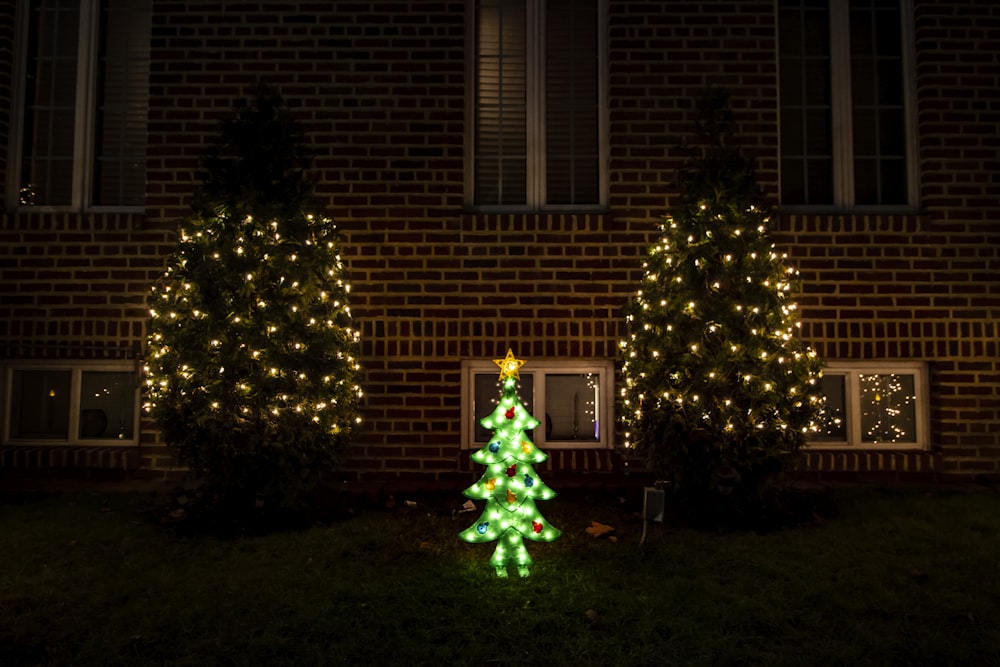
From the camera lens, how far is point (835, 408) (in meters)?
5.39

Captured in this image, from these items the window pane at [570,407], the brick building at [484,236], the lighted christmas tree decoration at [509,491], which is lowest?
the lighted christmas tree decoration at [509,491]

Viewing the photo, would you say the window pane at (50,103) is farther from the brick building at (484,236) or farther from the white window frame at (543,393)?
the white window frame at (543,393)

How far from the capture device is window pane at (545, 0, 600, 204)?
557 cm

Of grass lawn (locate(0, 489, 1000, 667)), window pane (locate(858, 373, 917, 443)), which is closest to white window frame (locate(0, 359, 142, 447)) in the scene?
grass lawn (locate(0, 489, 1000, 667))

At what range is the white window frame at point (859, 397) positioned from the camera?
5.33m

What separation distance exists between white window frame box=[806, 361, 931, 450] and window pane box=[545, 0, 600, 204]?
8.21 ft

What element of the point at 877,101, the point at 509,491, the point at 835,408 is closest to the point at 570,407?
the point at 509,491

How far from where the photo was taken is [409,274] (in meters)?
5.27

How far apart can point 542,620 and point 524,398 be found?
8.54 ft

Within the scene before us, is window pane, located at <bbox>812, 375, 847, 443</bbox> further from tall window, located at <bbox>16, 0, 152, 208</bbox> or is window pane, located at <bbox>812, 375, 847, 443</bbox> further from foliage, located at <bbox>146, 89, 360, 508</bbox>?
tall window, located at <bbox>16, 0, 152, 208</bbox>

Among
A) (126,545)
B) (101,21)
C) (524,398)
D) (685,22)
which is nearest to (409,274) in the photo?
(524,398)

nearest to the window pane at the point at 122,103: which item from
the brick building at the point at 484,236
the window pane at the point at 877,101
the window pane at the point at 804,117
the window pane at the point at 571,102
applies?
the brick building at the point at 484,236

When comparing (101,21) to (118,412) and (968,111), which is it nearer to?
(118,412)

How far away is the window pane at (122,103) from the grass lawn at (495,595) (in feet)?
8.93
